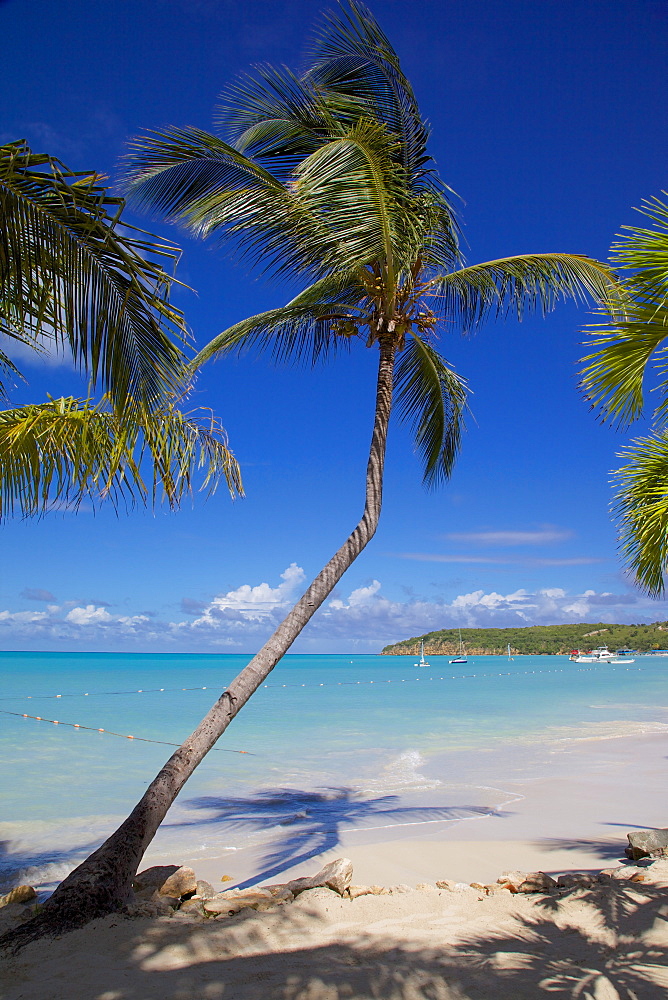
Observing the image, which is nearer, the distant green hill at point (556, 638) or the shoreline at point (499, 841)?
the shoreline at point (499, 841)

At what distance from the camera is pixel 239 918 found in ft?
12.7

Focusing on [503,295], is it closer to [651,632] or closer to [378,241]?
[378,241]

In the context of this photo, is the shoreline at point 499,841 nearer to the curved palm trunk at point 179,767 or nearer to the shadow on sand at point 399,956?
the shadow on sand at point 399,956

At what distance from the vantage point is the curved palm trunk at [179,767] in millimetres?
3785

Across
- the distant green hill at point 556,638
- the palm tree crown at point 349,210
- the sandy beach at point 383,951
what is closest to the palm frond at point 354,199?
the palm tree crown at point 349,210

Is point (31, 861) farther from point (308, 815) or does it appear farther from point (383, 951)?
point (383, 951)

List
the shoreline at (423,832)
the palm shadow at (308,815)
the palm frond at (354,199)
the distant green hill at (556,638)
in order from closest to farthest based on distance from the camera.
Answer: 1. the palm frond at (354,199)
2. the shoreline at (423,832)
3. the palm shadow at (308,815)
4. the distant green hill at (556,638)

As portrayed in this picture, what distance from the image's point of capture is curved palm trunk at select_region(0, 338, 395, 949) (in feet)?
12.4

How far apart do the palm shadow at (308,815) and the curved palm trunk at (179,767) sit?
271 centimetres

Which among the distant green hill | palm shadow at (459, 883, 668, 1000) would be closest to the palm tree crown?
palm shadow at (459, 883, 668, 1000)

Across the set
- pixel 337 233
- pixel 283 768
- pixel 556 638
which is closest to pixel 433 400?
pixel 337 233

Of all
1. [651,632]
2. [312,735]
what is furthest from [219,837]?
[651,632]

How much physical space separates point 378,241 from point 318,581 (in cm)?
271

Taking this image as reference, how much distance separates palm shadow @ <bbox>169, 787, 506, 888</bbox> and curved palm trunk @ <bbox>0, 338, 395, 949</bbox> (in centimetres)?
271
